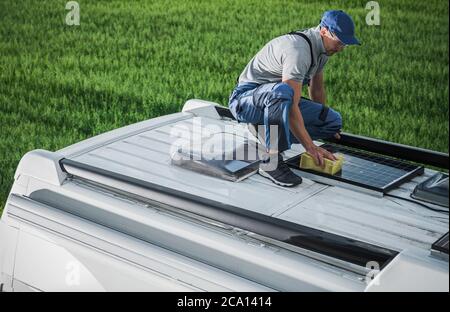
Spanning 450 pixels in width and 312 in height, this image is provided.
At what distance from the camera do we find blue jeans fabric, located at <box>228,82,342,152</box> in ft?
9.81

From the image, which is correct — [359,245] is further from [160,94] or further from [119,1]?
[119,1]

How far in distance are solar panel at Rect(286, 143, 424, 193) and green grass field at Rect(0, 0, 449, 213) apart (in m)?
1.34

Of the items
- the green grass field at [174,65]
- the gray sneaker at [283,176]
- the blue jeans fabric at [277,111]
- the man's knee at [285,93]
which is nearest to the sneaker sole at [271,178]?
the gray sneaker at [283,176]

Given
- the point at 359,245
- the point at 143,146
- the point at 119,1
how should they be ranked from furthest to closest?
the point at 119,1, the point at 143,146, the point at 359,245

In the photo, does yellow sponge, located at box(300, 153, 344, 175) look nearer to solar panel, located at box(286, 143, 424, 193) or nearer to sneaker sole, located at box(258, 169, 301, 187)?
solar panel, located at box(286, 143, 424, 193)

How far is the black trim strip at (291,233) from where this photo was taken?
7.68ft

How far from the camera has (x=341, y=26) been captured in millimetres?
2891

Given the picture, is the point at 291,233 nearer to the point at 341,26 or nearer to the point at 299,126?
the point at 299,126

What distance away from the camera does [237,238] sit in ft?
8.35

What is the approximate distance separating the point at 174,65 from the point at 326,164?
11.9ft

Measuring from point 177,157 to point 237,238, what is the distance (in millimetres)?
721

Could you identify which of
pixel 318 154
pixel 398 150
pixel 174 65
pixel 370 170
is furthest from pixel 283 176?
pixel 174 65

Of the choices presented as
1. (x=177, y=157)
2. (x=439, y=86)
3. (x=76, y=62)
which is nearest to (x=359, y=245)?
(x=177, y=157)

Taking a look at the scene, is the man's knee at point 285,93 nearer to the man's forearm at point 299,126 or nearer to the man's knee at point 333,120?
the man's forearm at point 299,126
